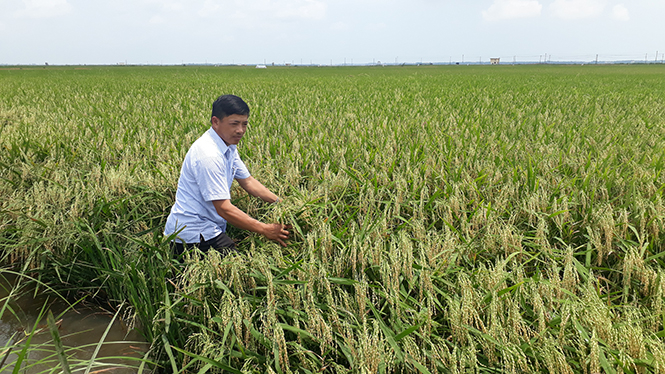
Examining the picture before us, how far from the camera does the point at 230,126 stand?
2531mm

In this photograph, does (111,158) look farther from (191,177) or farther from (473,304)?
(473,304)

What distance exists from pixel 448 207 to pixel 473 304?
991 millimetres

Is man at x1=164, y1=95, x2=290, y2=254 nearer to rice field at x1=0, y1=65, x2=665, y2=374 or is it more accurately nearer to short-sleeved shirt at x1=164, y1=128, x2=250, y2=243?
short-sleeved shirt at x1=164, y1=128, x2=250, y2=243

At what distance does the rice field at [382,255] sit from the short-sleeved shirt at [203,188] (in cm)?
20

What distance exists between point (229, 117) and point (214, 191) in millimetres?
570

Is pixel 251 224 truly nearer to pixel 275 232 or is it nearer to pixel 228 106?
pixel 275 232

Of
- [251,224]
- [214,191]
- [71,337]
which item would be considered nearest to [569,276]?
[251,224]

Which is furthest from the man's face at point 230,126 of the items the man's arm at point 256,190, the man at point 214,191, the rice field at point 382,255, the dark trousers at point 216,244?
the dark trousers at point 216,244

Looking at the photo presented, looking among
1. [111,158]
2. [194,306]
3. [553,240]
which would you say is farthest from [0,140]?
[553,240]

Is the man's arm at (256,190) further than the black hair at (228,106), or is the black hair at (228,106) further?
the man's arm at (256,190)

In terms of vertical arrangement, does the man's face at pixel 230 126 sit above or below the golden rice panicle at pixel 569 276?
above

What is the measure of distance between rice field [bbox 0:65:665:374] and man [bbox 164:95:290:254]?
173mm

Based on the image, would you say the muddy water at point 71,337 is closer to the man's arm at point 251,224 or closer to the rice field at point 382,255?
the rice field at point 382,255

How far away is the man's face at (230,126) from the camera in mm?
2506
